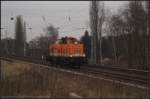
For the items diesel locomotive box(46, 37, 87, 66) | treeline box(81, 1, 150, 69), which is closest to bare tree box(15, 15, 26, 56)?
treeline box(81, 1, 150, 69)

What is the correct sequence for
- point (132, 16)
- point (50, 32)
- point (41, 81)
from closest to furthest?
point (41, 81), point (132, 16), point (50, 32)

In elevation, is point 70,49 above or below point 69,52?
above

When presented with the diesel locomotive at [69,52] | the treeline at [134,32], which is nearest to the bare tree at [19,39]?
the treeline at [134,32]

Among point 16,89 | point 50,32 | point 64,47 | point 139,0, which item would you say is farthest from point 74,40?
point 50,32

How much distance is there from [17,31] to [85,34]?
1886 inches

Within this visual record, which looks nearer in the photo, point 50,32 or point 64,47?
point 64,47

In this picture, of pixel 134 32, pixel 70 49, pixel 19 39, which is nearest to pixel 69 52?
pixel 70 49

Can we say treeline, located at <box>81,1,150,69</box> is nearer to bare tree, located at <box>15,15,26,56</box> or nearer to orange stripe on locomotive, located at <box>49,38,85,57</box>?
orange stripe on locomotive, located at <box>49,38,85,57</box>

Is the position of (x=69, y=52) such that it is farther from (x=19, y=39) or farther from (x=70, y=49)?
(x=19, y=39)

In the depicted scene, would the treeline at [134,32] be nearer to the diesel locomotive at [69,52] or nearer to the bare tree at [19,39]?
the diesel locomotive at [69,52]

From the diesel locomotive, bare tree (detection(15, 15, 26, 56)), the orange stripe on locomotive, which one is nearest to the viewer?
the diesel locomotive

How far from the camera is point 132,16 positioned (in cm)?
4738

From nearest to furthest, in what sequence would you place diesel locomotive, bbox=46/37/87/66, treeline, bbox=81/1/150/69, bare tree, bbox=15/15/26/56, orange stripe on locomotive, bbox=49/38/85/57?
diesel locomotive, bbox=46/37/87/66
orange stripe on locomotive, bbox=49/38/85/57
treeline, bbox=81/1/150/69
bare tree, bbox=15/15/26/56

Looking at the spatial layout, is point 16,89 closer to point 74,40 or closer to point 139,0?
point 74,40
